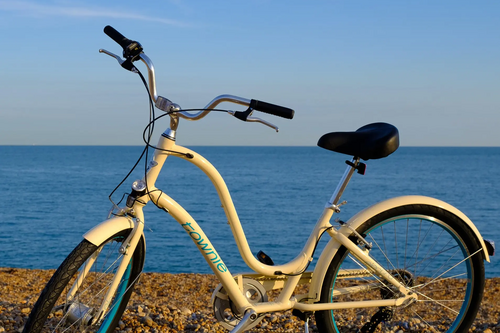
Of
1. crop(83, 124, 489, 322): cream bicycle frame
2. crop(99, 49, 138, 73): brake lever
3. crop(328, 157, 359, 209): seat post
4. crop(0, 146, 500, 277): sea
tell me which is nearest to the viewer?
crop(99, 49, 138, 73): brake lever

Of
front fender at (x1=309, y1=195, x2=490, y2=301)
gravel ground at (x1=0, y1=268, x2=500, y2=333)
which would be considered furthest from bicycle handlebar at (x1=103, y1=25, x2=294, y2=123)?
A: gravel ground at (x1=0, y1=268, x2=500, y2=333)

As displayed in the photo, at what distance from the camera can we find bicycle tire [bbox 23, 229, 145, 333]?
2756 mm

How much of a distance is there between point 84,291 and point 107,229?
0.40 m

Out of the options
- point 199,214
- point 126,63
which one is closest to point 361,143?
point 126,63

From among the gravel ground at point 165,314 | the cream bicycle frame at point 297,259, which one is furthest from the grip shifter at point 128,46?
the gravel ground at point 165,314

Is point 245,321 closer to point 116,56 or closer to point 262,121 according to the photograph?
point 262,121

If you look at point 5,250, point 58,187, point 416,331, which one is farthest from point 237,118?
point 58,187

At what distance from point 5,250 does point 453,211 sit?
19.0 m

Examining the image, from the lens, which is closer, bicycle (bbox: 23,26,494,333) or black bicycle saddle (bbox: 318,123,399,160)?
bicycle (bbox: 23,26,494,333)

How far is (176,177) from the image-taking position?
186ft

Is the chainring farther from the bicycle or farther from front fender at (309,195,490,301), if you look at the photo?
front fender at (309,195,490,301)

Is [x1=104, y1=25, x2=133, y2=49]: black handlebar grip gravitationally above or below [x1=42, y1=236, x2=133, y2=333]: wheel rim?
above

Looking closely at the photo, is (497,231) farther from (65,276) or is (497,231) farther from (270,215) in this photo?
(65,276)

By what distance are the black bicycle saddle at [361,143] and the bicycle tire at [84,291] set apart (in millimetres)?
1242
